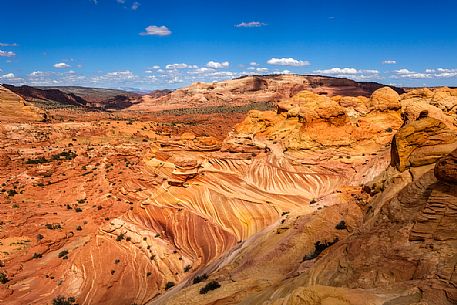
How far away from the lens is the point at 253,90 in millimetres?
151250

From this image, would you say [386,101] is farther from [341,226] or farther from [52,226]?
[52,226]

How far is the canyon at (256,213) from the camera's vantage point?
29.0 ft

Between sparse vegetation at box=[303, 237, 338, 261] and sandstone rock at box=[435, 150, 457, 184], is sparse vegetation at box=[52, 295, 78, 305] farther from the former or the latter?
sandstone rock at box=[435, 150, 457, 184]

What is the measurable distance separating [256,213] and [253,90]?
5078 inches

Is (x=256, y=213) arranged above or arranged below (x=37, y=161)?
below

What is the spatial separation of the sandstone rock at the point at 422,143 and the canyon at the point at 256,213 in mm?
48

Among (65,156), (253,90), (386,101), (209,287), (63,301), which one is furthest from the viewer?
(253,90)

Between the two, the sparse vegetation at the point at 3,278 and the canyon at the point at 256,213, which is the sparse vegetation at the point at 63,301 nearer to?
the canyon at the point at 256,213

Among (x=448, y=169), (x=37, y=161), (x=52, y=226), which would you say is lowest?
(x=52, y=226)

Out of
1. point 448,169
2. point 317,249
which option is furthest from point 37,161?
point 448,169

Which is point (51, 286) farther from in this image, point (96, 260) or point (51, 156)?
point (51, 156)

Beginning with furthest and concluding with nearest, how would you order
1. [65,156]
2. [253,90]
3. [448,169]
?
[253,90] → [65,156] → [448,169]

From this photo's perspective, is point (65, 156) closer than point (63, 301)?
No

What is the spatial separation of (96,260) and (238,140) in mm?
17092
